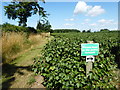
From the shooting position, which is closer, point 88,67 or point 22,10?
point 88,67

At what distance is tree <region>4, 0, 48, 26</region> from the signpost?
20744 millimetres

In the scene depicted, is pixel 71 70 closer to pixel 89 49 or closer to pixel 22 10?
pixel 89 49

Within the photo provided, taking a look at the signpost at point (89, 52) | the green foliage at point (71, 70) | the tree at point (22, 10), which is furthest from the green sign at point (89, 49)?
the tree at point (22, 10)

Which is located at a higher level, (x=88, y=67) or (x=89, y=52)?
(x=89, y=52)

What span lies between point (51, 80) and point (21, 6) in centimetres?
2208

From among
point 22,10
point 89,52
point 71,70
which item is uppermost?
point 22,10

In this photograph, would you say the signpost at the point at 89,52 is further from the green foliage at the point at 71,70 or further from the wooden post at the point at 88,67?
the green foliage at the point at 71,70

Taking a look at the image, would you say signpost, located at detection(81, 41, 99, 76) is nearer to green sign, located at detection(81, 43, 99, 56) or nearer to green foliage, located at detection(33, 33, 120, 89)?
green sign, located at detection(81, 43, 99, 56)

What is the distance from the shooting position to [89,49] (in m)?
2.31

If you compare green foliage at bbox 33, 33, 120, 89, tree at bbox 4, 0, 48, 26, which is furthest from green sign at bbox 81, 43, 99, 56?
tree at bbox 4, 0, 48, 26

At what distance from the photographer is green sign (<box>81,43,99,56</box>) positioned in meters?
2.28

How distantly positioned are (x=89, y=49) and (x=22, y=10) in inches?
820

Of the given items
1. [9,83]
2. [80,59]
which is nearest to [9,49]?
[9,83]

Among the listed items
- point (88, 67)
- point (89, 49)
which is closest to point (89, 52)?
point (89, 49)
